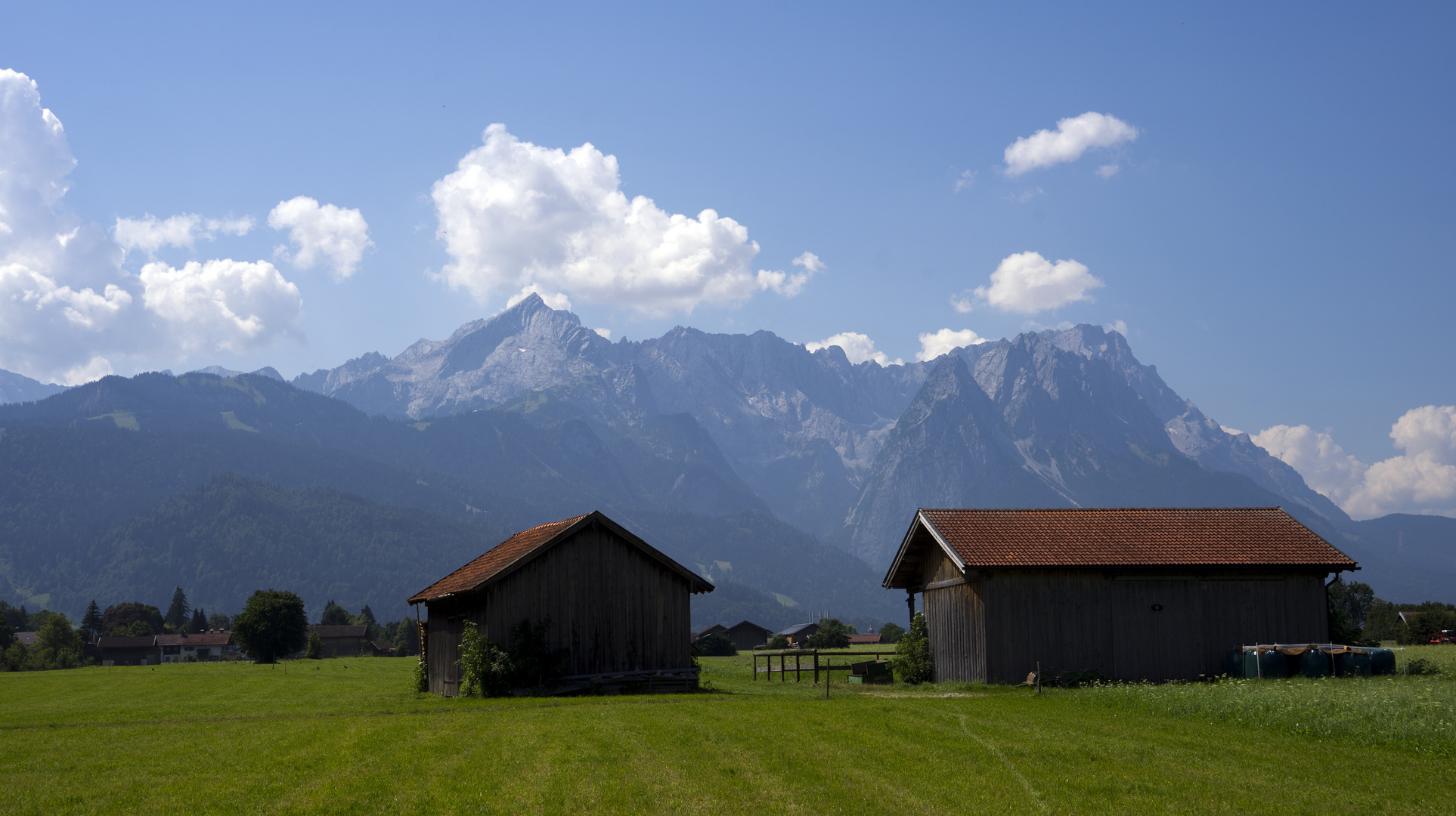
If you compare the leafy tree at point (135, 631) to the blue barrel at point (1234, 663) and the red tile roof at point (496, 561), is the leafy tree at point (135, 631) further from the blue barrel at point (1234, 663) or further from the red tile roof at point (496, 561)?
the blue barrel at point (1234, 663)

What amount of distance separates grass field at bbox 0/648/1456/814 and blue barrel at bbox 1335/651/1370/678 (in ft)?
8.00

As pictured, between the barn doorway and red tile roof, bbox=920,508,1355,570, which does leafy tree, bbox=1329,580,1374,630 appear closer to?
red tile roof, bbox=920,508,1355,570

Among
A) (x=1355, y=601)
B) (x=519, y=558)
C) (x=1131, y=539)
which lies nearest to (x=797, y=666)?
(x=519, y=558)

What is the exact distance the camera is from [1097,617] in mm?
32594

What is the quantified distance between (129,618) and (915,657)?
184231mm

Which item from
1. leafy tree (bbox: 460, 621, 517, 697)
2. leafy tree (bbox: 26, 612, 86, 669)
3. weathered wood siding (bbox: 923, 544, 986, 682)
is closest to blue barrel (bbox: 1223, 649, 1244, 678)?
weathered wood siding (bbox: 923, 544, 986, 682)

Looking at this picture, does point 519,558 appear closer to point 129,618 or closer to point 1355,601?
point 1355,601

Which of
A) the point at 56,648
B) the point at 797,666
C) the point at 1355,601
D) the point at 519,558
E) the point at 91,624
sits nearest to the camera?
the point at 519,558

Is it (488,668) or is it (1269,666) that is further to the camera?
(488,668)

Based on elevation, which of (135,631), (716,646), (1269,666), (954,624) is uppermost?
(954,624)

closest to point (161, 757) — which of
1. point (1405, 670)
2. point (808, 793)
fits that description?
point (808, 793)

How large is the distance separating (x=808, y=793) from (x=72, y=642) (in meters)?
159

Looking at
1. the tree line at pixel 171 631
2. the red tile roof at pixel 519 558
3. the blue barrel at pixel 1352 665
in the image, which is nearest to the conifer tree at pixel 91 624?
the tree line at pixel 171 631

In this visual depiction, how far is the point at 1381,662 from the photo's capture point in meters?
30.3
